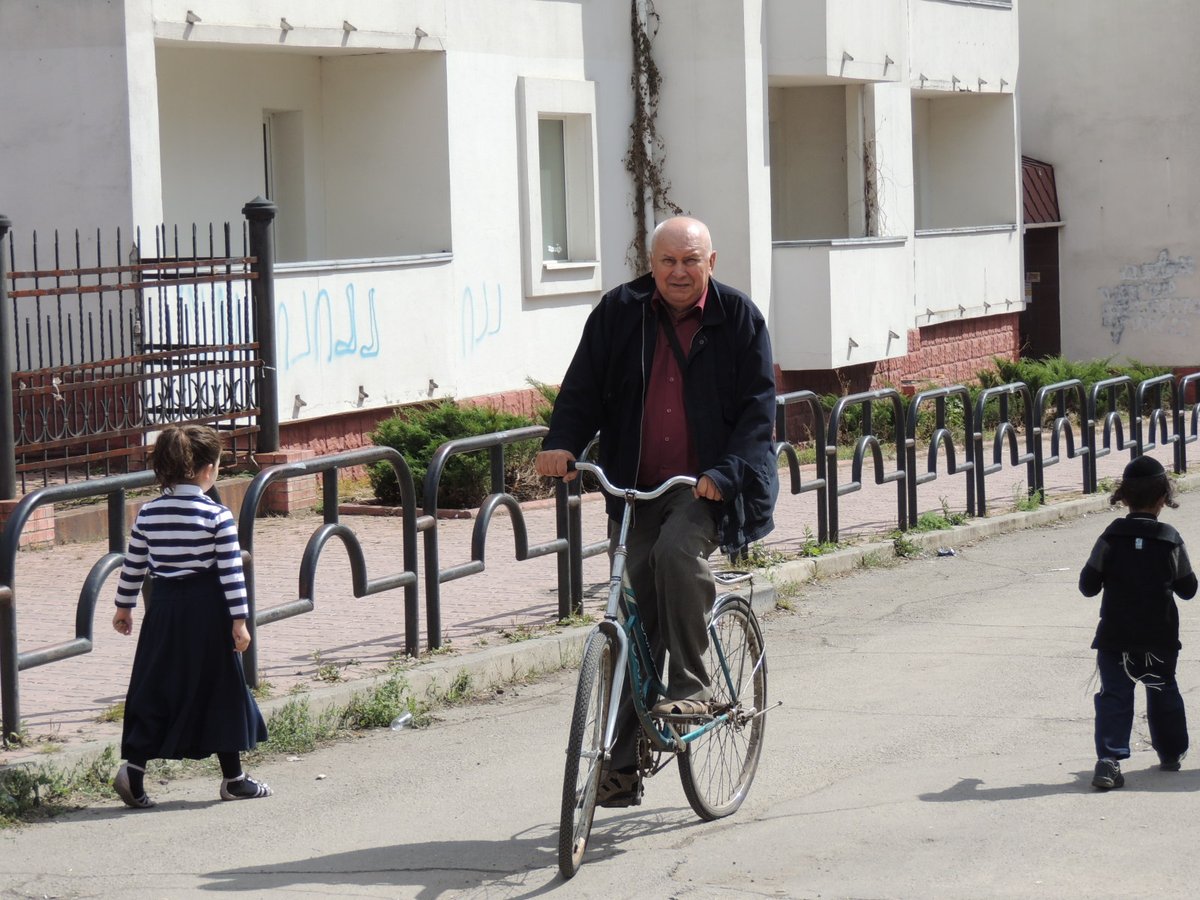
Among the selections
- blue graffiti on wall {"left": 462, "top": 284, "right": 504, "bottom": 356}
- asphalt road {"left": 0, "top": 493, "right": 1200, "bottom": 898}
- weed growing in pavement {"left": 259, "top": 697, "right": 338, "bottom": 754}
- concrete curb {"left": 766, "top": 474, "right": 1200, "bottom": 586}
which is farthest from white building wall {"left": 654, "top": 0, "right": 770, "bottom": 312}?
weed growing in pavement {"left": 259, "top": 697, "right": 338, "bottom": 754}

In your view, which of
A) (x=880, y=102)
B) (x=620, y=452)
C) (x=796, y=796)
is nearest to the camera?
(x=620, y=452)

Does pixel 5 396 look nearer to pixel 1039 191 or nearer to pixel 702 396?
pixel 702 396

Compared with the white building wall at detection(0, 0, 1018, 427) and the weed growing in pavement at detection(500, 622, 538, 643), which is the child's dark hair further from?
the white building wall at detection(0, 0, 1018, 427)

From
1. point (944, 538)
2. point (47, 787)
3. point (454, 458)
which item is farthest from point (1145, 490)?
point (454, 458)

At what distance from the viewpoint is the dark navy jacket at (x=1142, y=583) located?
20.6 feet

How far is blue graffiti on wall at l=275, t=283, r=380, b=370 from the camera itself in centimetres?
1459

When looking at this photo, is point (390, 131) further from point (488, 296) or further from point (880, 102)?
point (880, 102)

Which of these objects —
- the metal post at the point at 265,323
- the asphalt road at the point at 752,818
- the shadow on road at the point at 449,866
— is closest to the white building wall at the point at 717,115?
the metal post at the point at 265,323

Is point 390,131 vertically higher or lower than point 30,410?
higher

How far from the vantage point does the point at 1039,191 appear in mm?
28656

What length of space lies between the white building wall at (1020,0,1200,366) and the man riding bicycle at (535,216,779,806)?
936 inches

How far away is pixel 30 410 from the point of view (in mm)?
11883

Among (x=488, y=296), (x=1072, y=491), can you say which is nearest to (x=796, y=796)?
(x=1072, y=491)

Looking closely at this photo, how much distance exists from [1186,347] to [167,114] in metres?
18.3
